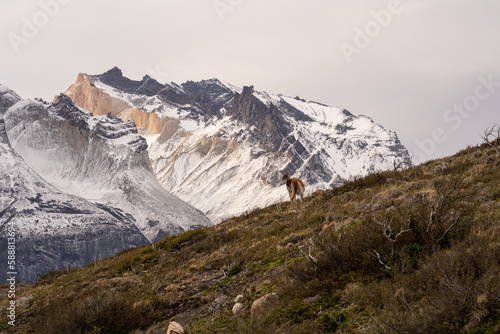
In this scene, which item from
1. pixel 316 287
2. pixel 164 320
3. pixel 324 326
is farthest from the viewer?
pixel 164 320

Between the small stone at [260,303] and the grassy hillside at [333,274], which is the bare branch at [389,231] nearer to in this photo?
the grassy hillside at [333,274]

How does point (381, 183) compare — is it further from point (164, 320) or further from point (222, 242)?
point (164, 320)

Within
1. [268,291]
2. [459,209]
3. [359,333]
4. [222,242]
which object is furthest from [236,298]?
[222,242]

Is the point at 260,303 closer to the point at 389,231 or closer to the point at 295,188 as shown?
the point at 389,231

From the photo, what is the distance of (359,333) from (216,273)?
7.89 metres

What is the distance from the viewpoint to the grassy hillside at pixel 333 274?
23.5ft

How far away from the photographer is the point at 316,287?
9258 mm

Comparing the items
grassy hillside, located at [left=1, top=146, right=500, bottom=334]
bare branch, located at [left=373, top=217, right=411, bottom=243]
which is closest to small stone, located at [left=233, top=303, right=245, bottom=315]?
grassy hillside, located at [left=1, top=146, right=500, bottom=334]

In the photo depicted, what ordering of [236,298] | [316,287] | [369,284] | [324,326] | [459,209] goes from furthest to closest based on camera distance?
[236,298]
[459,209]
[316,287]
[369,284]
[324,326]

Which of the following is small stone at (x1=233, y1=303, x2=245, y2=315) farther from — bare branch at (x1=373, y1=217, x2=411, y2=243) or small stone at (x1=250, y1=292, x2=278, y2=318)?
A: bare branch at (x1=373, y1=217, x2=411, y2=243)

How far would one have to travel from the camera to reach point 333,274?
9438mm

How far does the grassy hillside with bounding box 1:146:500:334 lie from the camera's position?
717 centimetres

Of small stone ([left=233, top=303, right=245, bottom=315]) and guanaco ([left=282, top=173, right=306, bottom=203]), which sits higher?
guanaco ([left=282, top=173, right=306, bottom=203])

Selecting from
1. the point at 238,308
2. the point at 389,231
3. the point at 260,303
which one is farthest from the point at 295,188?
the point at 260,303
